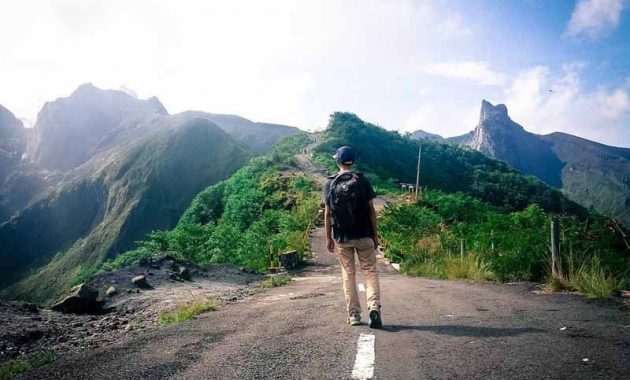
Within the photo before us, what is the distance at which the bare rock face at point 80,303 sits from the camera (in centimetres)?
854

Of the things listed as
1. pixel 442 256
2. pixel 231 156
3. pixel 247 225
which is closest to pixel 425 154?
pixel 231 156

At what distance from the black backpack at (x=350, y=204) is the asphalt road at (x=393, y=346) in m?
1.28

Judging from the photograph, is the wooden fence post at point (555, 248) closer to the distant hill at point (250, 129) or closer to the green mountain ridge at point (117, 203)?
the green mountain ridge at point (117, 203)

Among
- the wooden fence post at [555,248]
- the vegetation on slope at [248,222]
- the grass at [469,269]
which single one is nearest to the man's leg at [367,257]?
the wooden fence post at [555,248]

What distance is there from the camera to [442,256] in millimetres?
14461

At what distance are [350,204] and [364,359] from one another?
2117mm

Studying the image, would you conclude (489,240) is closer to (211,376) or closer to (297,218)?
(211,376)

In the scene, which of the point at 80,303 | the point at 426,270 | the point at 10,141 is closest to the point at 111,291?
the point at 80,303

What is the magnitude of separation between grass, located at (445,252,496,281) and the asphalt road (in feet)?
12.2

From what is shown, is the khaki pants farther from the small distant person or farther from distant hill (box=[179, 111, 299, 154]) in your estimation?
distant hill (box=[179, 111, 299, 154])

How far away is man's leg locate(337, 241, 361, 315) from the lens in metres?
5.41

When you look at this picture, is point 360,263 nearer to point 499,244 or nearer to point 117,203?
point 499,244

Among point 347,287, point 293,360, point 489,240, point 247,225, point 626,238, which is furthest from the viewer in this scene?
point 247,225

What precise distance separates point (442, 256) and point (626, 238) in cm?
663
